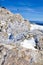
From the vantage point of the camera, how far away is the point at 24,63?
13.6 m

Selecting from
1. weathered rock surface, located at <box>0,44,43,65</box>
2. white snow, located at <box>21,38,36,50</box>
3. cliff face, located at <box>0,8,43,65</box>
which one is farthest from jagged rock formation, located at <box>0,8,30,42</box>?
weathered rock surface, located at <box>0,44,43,65</box>

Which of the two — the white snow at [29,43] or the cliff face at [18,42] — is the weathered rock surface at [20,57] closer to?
the cliff face at [18,42]

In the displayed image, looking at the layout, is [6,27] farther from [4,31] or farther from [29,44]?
[29,44]

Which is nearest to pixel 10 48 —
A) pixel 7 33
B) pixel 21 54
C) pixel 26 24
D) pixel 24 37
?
pixel 21 54

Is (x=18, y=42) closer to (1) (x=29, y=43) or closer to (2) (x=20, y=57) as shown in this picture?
(1) (x=29, y=43)

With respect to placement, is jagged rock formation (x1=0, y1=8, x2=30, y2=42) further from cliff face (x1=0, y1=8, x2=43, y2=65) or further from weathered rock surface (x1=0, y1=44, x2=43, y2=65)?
weathered rock surface (x1=0, y1=44, x2=43, y2=65)

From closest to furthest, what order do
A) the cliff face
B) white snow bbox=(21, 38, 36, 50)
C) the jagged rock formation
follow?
the cliff face
white snow bbox=(21, 38, 36, 50)
the jagged rock formation

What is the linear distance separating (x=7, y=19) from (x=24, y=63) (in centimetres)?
1282

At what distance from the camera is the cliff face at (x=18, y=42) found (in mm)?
13855

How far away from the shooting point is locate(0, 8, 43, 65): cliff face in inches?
545

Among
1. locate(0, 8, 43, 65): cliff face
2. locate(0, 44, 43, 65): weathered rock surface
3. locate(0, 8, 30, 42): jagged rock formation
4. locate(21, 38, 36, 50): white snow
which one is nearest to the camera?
locate(0, 44, 43, 65): weathered rock surface

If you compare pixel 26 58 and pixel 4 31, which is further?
pixel 4 31

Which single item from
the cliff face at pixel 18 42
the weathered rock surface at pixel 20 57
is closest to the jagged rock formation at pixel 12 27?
the cliff face at pixel 18 42

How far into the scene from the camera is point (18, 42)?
18.9 m
